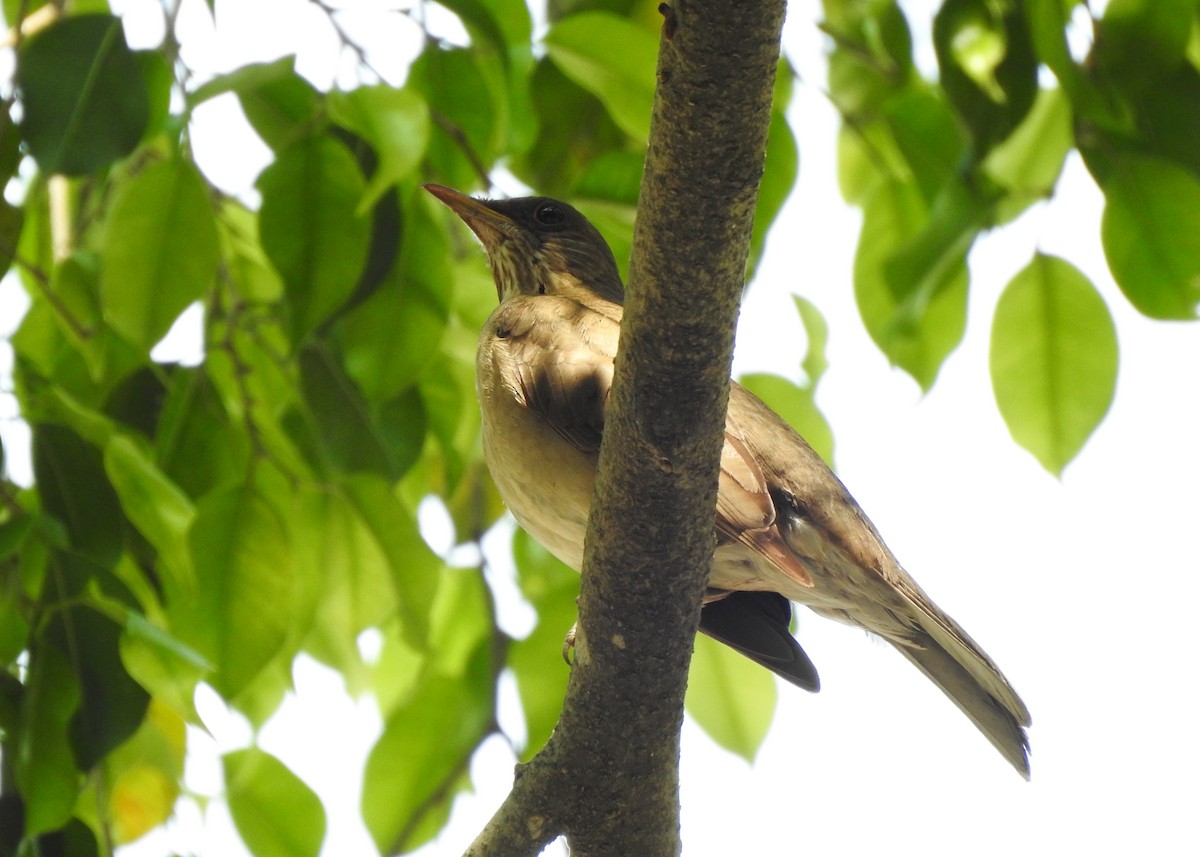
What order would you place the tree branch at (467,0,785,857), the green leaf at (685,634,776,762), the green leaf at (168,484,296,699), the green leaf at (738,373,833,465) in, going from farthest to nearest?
the green leaf at (738,373,833,465)
the green leaf at (685,634,776,762)
the green leaf at (168,484,296,699)
the tree branch at (467,0,785,857)

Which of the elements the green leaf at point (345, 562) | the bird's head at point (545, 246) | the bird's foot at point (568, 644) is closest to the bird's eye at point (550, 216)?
the bird's head at point (545, 246)

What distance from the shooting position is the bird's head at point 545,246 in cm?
476

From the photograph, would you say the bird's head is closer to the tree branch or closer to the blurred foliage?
the blurred foliage

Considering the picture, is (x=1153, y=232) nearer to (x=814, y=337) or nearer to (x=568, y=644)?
(x=814, y=337)

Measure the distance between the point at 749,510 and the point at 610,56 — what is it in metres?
1.27

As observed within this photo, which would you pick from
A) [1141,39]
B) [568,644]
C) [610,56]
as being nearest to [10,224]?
[610,56]

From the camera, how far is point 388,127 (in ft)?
9.79

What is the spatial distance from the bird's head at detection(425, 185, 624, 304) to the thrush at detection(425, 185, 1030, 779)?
76 cm

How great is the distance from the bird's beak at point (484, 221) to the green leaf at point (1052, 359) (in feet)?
5.98

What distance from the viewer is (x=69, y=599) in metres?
2.89

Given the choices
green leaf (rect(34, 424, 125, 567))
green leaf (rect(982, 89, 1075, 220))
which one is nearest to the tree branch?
green leaf (rect(34, 424, 125, 567))

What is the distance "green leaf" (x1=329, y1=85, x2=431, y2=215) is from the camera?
9.49 ft

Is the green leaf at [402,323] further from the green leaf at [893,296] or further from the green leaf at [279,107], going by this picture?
the green leaf at [893,296]

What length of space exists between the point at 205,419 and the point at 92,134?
0.92 meters
